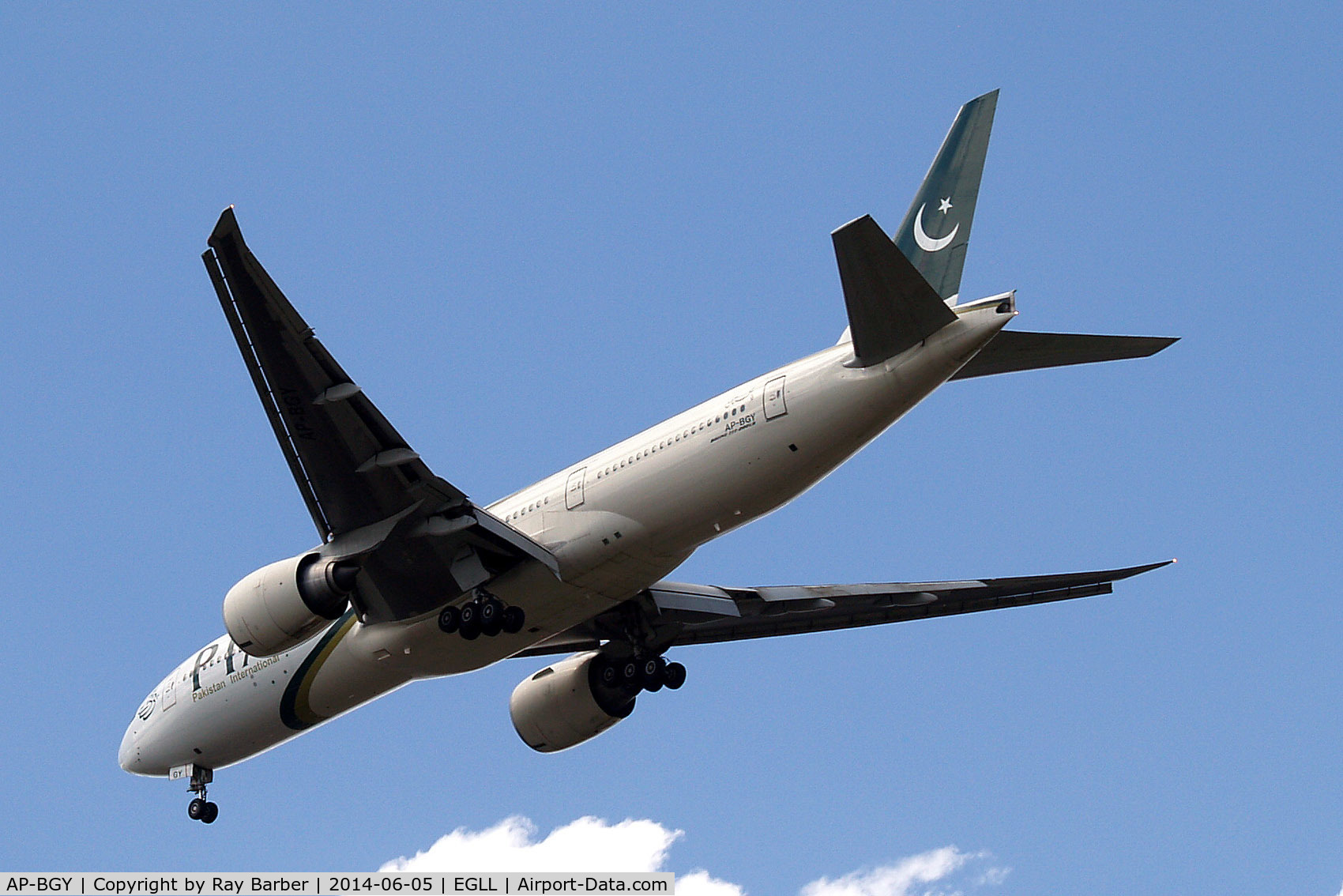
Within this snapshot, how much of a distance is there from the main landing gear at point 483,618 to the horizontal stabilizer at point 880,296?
6.13m

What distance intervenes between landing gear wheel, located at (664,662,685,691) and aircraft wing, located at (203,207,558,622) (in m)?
4.75

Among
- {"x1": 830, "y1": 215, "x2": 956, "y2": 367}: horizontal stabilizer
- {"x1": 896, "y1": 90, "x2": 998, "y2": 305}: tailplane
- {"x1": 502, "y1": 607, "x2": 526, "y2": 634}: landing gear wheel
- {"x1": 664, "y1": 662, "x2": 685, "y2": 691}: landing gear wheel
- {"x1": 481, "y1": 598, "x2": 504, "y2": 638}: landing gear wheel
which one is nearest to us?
{"x1": 830, "y1": 215, "x2": 956, "y2": 367}: horizontal stabilizer

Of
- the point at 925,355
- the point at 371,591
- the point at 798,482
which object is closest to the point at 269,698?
the point at 371,591

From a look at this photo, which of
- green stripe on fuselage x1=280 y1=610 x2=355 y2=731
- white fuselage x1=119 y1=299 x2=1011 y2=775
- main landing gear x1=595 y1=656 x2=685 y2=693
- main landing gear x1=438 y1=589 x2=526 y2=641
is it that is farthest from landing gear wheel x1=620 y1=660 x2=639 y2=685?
green stripe on fuselage x1=280 y1=610 x2=355 y2=731

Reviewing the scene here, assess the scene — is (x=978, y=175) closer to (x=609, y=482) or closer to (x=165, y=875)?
(x=609, y=482)

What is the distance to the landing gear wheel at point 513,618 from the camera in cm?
2095

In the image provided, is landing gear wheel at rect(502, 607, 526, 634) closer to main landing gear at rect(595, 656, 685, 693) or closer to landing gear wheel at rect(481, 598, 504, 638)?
landing gear wheel at rect(481, 598, 504, 638)

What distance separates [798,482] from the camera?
1980 centimetres

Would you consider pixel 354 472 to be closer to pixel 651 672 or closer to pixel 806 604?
pixel 651 672

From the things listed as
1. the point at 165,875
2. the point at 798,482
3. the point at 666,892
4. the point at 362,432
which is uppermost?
the point at 362,432

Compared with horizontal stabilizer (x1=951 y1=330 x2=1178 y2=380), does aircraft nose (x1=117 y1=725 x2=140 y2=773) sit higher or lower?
higher

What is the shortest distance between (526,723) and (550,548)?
6236 millimetres

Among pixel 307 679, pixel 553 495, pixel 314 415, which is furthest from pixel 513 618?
pixel 307 679

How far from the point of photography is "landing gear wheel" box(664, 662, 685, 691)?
25.0 m
